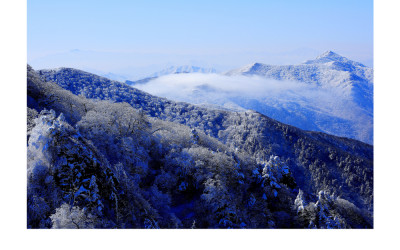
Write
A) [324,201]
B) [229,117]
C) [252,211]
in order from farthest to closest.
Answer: [229,117] < [324,201] < [252,211]

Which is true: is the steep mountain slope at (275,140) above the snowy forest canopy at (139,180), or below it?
below

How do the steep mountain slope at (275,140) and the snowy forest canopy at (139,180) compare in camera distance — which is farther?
the steep mountain slope at (275,140)

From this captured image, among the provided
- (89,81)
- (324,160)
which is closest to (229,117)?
(324,160)

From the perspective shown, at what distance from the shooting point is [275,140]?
3964 inches

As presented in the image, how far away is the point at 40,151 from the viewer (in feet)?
54.0

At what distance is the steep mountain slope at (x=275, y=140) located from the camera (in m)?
81.2

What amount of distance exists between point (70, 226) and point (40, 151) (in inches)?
193

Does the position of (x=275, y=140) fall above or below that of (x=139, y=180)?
below

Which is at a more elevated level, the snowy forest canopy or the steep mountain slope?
the snowy forest canopy

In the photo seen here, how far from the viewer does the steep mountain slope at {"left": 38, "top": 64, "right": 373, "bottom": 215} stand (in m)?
81.2
